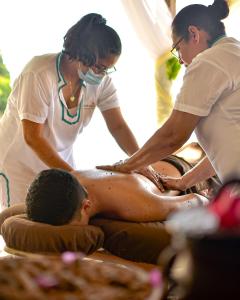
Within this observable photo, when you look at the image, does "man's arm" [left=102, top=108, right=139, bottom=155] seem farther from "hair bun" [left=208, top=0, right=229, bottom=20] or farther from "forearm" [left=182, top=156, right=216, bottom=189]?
"hair bun" [left=208, top=0, right=229, bottom=20]

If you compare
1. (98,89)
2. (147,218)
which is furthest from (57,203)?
(98,89)

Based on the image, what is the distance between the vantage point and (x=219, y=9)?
2125 mm

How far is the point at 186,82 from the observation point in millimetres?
1918

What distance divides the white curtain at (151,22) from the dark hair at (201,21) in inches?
55.6

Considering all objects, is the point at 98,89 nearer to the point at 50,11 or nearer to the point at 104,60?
the point at 104,60

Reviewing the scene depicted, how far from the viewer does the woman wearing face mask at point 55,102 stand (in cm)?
227

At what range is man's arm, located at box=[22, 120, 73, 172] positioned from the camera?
229 cm

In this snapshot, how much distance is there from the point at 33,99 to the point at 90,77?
0.27 m

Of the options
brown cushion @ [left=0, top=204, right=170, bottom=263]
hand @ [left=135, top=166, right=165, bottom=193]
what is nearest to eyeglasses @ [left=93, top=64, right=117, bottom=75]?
hand @ [left=135, top=166, right=165, bottom=193]

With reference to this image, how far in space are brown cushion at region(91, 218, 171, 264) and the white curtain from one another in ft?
6.22

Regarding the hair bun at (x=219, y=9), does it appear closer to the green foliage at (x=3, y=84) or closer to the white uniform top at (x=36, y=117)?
the white uniform top at (x=36, y=117)

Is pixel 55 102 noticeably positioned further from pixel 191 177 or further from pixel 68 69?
pixel 191 177

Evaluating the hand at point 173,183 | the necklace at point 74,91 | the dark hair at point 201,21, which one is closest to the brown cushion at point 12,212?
the necklace at point 74,91

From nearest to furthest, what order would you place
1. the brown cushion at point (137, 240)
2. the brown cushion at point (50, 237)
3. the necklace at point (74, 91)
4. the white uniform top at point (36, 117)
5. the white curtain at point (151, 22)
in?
the brown cushion at point (50, 237), the brown cushion at point (137, 240), the white uniform top at point (36, 117), the necklace at point (74, 91), the white curtain at point (151, 22)
